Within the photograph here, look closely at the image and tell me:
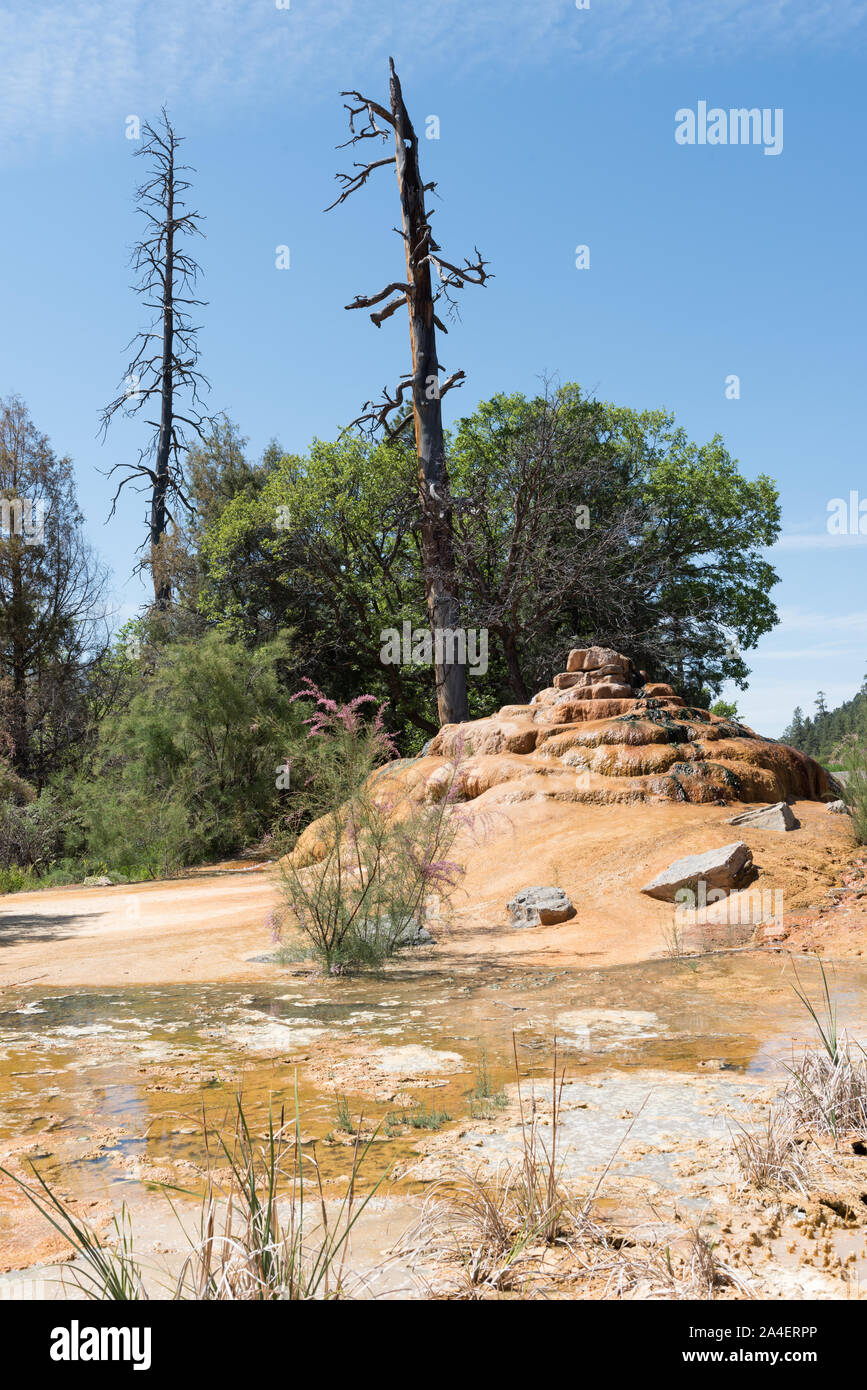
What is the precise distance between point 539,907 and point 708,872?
1608 mm

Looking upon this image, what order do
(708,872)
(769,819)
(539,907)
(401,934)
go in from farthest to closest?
(769,819) < (539,907) < (708,872) < (401,934)

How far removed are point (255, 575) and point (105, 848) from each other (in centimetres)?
944

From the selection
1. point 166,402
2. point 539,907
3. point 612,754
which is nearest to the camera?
point 539,907

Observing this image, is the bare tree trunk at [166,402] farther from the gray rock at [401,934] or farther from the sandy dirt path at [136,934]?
the gray rock at [401,934]

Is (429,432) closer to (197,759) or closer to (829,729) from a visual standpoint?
(197,759)

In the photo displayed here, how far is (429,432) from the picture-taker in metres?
20.3

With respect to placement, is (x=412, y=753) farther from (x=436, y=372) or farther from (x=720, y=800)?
(x=720, y=800)

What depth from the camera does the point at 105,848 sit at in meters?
18.0

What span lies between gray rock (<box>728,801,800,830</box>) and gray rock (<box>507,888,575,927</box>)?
7.86ft

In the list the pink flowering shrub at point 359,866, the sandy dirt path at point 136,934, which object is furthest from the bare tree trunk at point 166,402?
the pink flowering shrub at point 359,866

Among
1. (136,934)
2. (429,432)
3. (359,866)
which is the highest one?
(429,432)

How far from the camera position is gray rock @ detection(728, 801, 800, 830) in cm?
1088

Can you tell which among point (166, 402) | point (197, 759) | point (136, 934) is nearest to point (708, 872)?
point (136, 934)
